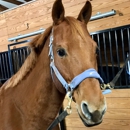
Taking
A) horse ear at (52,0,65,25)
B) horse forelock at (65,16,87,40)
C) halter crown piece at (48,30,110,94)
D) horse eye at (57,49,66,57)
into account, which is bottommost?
halter crown piece at (48,30,110,94)

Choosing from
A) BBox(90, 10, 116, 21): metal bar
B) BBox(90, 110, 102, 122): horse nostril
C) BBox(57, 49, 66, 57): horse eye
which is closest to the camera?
BBox(90, 110, 102, 122): horse nostril

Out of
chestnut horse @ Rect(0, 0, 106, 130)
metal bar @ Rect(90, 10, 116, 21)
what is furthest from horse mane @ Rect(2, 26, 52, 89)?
metal bar @ Rect(90, 10, 116, 21)

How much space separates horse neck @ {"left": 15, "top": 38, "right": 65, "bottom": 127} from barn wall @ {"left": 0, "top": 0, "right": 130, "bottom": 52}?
2.87 ft

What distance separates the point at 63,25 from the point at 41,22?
1230 millimetres

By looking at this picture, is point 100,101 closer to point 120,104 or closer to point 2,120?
point 2,120

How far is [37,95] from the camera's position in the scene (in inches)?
37.8

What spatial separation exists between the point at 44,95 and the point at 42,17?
1281 millimetres

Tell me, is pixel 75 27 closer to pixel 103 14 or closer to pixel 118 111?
pixel 103 14

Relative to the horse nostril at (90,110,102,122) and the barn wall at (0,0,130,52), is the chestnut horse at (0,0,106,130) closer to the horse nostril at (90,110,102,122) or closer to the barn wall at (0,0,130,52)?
the horse nostril at (90,110,102,122)

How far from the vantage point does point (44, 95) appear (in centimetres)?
95

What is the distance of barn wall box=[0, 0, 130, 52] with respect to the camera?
161 centimetres

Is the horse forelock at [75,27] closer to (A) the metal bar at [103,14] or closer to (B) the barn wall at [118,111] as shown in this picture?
(A) the metal bar at [103,14]

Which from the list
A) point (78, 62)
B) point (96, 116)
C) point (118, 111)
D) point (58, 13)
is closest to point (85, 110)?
point (96, 116)

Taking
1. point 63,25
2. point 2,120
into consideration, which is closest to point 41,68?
point 63,25
